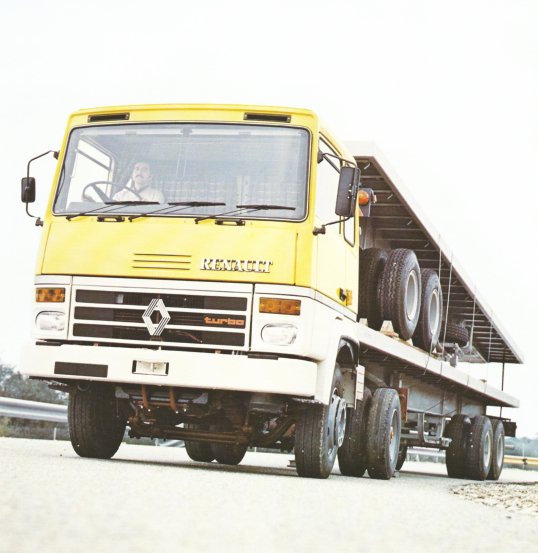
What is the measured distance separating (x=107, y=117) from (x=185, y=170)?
102 cm

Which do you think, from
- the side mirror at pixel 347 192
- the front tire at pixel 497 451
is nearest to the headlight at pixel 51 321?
the side mirror at pixel 347 192

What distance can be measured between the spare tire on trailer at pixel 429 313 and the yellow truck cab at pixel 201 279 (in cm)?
283

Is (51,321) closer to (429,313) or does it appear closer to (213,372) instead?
(213,372)

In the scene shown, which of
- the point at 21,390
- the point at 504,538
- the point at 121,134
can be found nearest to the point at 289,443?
the point at 121,134

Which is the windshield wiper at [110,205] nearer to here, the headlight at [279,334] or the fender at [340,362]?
the headlight at [279,334]

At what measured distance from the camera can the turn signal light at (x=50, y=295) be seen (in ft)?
32.3

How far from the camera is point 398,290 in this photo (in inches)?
487

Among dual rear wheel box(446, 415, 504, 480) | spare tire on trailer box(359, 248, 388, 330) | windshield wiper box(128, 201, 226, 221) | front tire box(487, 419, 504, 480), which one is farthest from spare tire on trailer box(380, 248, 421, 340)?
front tire box(487, 419, 504, 480)

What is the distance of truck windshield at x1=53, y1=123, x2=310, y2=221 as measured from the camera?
32.1 feet

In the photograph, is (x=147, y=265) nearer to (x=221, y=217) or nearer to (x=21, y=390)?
(x=221, y=217)

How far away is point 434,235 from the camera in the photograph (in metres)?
14.1

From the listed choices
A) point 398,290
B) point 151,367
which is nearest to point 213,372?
point 151,367

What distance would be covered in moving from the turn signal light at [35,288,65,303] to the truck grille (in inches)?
5.3

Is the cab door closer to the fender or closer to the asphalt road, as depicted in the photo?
the fender
